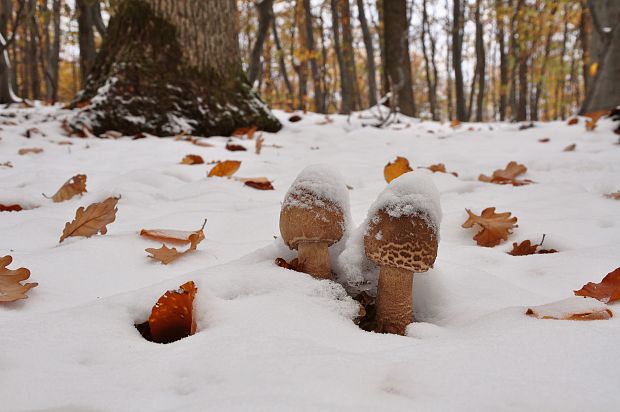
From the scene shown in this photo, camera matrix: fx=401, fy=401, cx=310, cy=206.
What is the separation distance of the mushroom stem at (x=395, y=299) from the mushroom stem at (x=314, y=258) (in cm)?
20

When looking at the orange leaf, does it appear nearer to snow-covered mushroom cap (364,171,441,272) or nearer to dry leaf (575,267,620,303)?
snow-covered mushroom cap (364,171,441,272)

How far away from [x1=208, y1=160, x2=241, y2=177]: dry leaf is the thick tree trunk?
1.73 meters

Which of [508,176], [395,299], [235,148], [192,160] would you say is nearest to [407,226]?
[395,299]

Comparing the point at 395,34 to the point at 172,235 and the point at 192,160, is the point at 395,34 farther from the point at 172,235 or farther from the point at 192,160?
the point at 172,235

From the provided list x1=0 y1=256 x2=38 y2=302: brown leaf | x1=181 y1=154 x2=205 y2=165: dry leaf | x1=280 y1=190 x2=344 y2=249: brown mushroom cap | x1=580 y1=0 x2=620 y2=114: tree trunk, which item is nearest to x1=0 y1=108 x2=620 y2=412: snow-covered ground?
x1=0 y1=256 x2=38 y2=302: brown leaf

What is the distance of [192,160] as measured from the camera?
3410 millimetres

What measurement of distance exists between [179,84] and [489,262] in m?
3.91

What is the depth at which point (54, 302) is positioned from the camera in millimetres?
1276

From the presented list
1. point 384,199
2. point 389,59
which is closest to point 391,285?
point 384,199

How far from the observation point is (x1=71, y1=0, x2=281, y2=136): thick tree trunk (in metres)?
4.32

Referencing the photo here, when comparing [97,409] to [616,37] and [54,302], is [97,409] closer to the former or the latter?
[54,302]

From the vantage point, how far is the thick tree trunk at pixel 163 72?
4.32 metres

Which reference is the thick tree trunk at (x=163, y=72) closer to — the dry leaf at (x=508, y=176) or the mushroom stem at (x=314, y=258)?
the dry leaf at (x=508, y=176)

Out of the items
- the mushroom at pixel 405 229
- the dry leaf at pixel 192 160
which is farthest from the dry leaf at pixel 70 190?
the mushroom at pixel 405 229
